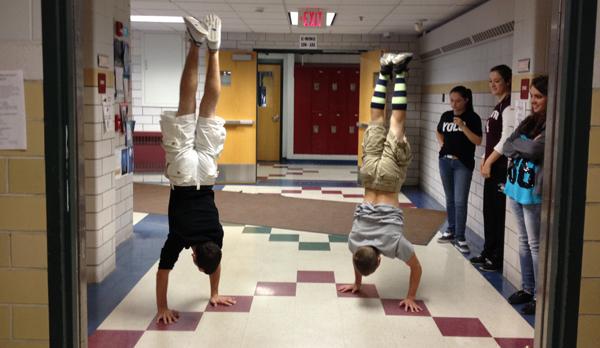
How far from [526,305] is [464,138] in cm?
199

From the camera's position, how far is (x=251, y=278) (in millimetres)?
4824

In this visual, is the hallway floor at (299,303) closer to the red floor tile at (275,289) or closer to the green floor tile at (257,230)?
the red floor tile at (275,289)

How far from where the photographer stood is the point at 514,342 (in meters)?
3.57

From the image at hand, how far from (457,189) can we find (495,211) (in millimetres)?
707

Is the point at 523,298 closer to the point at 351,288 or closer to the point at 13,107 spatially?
the point at 351,288

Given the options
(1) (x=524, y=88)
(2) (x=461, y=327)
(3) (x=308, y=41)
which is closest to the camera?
(2) (x=461, y=327)

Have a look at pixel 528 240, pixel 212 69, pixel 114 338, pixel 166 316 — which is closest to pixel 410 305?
pixel 528 240

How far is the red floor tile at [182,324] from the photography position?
3.77m

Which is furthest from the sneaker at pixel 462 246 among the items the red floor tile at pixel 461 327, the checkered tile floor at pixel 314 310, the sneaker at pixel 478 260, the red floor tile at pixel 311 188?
the red floor tile at pixel 311 188

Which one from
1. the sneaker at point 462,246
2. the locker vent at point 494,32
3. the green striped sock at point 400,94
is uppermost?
the locker vent at point 494,32

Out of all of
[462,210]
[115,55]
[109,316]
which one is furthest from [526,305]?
[115,55]

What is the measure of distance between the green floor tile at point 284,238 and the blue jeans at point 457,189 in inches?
63.0

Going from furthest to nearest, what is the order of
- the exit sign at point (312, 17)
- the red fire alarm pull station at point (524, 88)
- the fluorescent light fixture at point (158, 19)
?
1. the fluorescent light fixture at point (158, 19)
2. the exit sign at point (312, 17)
3. the red fire alarm pull station at point (524, 88)

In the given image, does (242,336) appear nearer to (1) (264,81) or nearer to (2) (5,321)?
(2) (5,321)
